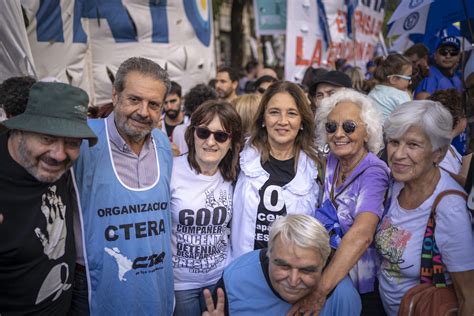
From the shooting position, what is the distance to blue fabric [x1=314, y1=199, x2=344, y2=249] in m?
2.52

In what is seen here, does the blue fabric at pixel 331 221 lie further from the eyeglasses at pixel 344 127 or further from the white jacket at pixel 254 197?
the eyeglasses at pixel 344 127

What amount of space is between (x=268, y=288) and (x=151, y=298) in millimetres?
685

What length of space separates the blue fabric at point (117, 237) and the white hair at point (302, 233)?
0.70m

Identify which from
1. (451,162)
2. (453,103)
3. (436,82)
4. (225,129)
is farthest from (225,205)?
(436,82)

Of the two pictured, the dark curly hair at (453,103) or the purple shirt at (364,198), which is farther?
the dark curly hair at (453,103)

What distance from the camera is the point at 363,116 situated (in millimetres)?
2725

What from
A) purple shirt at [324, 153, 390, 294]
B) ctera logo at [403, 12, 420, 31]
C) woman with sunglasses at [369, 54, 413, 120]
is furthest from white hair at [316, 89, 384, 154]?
ctera logo at [403, 12, 420, 31]

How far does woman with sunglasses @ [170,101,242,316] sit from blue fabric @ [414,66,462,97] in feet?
12.0

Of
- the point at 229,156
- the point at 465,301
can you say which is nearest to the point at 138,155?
the point at 229,156

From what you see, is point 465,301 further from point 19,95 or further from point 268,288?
point 19,95

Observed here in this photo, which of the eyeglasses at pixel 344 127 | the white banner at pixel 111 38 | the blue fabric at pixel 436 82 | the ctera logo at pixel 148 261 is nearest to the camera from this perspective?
the ctera logo at pixel 148 261

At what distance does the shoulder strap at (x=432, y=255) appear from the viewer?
7.16 feet

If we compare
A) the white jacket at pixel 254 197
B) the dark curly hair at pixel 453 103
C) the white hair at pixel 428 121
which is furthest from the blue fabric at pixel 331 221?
the dark curly hair at pixel 453 103

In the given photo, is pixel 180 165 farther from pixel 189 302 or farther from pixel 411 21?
pixel 411 21
